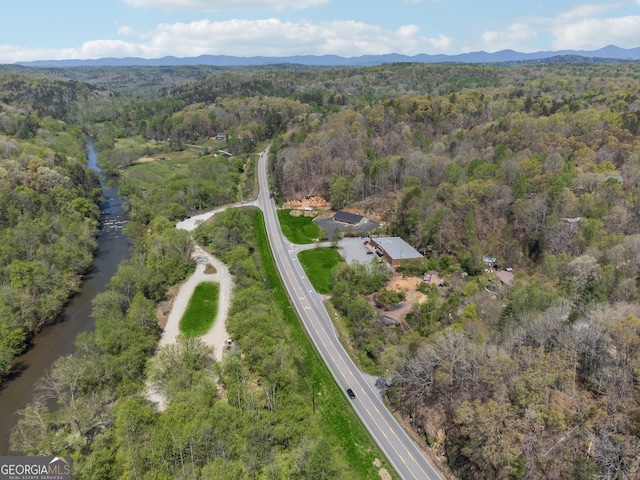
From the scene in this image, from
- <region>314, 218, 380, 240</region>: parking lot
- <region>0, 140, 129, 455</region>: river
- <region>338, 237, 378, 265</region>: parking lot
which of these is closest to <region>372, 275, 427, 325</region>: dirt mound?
<region>338, 237, 378, 265</region>: parking lot

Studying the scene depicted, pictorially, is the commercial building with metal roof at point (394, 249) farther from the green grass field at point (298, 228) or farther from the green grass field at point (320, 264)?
the green grass field at point (298, 228)

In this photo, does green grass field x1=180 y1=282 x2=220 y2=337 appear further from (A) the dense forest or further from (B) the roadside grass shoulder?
(B) the roadside grass shoulder

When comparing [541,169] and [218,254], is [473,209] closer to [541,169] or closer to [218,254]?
[541,169]

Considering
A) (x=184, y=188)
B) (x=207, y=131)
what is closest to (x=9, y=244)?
(x=184, y=188)

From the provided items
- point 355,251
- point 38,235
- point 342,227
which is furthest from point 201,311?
point 342,227

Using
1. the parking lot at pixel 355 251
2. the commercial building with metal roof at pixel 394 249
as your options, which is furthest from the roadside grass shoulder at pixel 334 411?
the commercial building with metal roof at pixel 394 249

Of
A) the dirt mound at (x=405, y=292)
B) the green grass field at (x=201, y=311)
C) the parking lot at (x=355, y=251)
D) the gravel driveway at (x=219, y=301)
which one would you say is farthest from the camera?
the parking lot at (x=355, y=251)
